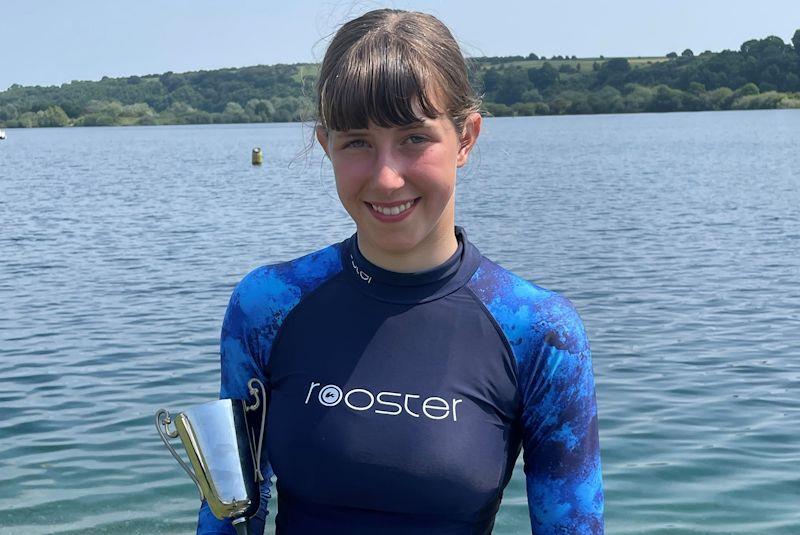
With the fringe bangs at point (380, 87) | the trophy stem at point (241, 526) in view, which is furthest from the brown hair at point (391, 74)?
the trophy stem at point (241, 526)

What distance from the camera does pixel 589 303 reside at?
51.1 feet

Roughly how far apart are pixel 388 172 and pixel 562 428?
26.8 inches

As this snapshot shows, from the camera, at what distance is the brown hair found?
2.39 metres

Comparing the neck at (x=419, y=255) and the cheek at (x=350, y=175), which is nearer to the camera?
the cheek at (x=350, y=175)

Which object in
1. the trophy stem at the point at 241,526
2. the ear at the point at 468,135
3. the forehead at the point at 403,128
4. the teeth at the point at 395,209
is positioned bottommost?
the trophy stem at the point at 241,526

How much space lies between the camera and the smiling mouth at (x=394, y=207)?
2471mm

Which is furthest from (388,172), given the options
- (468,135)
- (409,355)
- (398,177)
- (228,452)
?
(228,452)

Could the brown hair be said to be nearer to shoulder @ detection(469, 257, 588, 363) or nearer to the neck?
the neck

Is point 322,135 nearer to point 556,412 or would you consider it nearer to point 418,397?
point 418,397

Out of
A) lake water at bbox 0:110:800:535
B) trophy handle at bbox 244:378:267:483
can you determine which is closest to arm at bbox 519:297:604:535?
trophy handle at bbox 244:378:267:483

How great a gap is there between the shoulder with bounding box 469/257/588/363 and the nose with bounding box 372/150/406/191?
36 centimetres

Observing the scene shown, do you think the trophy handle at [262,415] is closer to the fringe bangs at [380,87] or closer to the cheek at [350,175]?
the cheek at [350,175]

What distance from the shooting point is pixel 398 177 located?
7.97 ft

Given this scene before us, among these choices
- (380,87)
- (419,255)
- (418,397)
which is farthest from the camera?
(419,255)
